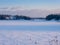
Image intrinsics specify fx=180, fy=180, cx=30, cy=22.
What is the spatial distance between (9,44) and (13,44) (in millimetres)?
147

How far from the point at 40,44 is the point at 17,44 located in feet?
2.76

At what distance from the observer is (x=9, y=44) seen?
6402mm

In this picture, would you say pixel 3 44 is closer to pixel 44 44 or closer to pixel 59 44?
pixel 44 44

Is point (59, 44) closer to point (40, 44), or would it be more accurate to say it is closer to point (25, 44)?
point (40, 44)

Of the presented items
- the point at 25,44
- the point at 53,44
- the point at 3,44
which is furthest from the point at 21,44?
the point at 53,44

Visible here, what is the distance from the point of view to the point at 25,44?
648cm

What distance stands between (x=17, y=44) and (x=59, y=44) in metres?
1.50

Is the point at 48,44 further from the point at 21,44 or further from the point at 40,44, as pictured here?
the point at 21,44

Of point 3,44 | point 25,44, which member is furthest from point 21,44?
point 3,44

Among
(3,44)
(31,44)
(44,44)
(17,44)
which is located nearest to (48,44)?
(44,44)

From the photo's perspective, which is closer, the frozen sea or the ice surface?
the ice surface

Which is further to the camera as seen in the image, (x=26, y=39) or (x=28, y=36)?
(x=28, y=36)

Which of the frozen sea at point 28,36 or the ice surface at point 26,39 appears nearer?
the ice surface at point 26,39

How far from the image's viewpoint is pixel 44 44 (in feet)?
21.4
